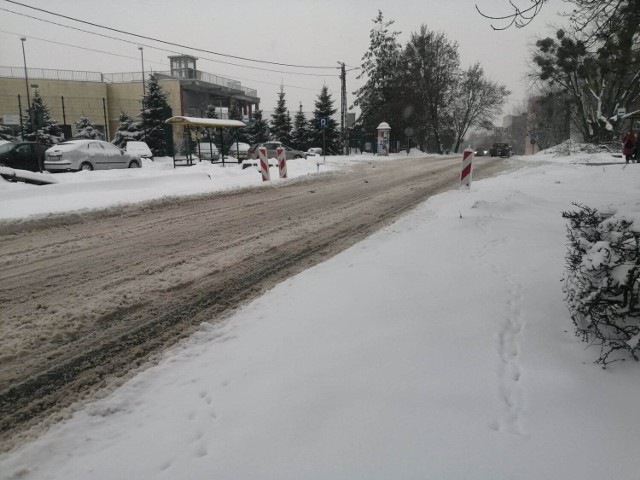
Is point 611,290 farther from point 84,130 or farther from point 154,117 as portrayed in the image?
point 84,130

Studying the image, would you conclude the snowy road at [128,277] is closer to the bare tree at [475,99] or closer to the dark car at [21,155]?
the dark car at [21,155]

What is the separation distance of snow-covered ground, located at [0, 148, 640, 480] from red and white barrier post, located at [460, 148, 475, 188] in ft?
27.1

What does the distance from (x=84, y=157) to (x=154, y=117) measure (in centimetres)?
2515

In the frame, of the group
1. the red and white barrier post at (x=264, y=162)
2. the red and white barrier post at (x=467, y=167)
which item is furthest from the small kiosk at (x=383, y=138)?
the red and white barrier post at (x=467, y=167)

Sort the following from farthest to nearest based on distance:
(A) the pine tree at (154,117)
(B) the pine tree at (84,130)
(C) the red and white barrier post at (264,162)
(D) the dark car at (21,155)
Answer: (B) the pine tree at (84,130)
(A) the pine tree at (154,117)
(D) the dark car at (21,155)
(C) the red and white barrier post at (264,162)

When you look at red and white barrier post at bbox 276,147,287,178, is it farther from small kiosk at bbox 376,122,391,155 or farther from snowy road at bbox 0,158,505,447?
small kiosk at bbox 376,122,391,155

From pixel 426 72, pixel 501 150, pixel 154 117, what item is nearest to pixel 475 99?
pixel 426 72

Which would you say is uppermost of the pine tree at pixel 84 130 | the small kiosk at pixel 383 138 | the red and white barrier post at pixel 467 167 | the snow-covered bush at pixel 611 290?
the pine tree at pixel 84 130

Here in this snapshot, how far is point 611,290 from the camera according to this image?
303 cm

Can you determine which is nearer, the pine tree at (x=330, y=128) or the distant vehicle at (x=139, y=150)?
the distant vehicle at (x=139, y=150)

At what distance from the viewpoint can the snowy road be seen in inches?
136

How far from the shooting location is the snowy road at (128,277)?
11.3 ft

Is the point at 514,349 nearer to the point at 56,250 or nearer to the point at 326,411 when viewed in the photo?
the point at 326,411

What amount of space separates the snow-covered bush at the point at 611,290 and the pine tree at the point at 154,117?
4389cm
